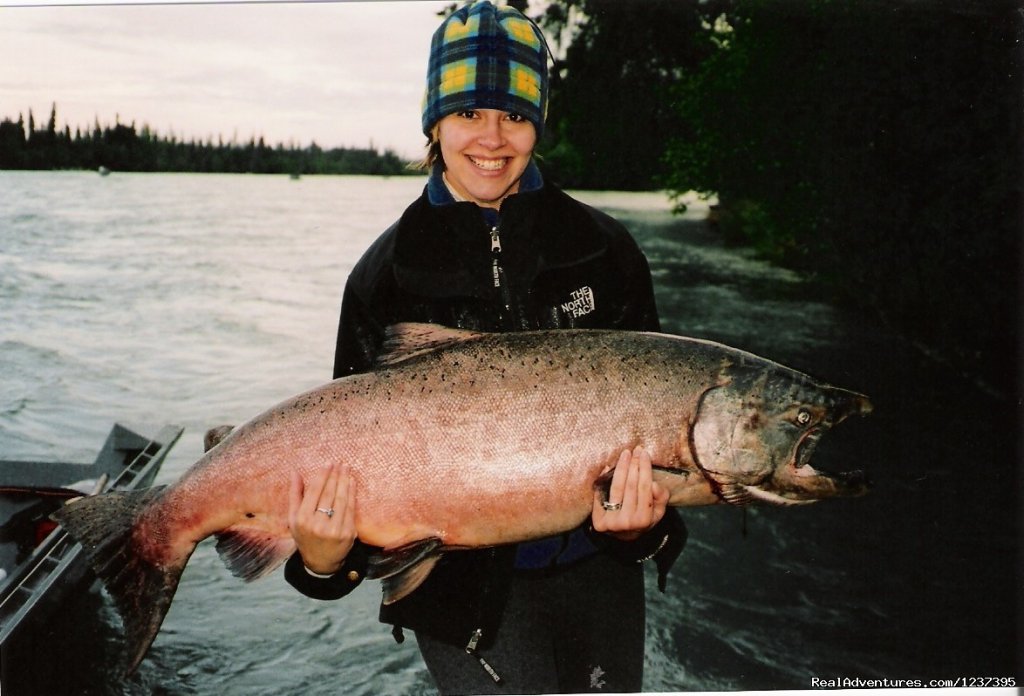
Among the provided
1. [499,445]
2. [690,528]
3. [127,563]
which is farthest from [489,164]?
[690,528]

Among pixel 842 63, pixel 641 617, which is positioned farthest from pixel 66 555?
pixel 842 63

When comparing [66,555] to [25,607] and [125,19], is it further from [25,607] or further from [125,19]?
[125,19]

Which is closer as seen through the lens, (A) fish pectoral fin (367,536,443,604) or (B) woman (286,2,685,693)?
(A) fish pectoral fin (367,536,443,604)

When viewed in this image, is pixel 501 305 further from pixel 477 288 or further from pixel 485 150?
pixel 485 150

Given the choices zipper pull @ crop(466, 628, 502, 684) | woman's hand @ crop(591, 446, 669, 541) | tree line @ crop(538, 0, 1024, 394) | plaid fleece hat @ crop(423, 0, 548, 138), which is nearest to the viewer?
woman's hand @ crop(591, 446, 669, 541)

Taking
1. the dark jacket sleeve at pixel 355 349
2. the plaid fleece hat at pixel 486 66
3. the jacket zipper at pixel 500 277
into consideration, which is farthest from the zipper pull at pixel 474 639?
the plaid fleece hat at pixel 486 66

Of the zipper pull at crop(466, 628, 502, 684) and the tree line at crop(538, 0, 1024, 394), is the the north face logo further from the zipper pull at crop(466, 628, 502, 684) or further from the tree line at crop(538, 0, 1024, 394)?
the tree line at crop(538, 0, 1024, 394)

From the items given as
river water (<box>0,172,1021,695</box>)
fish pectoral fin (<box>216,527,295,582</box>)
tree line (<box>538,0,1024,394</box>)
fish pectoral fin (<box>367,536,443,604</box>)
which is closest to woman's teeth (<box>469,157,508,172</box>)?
fish pectoral fin (<box>367,536,443,604</box>)
